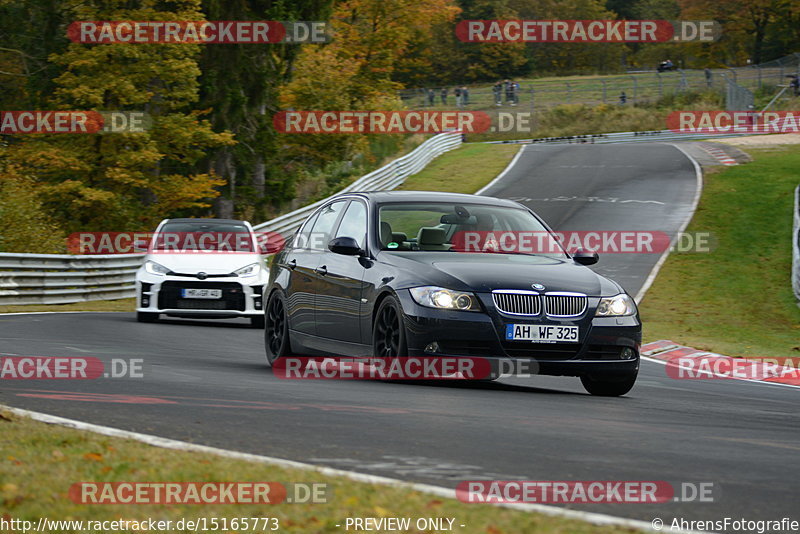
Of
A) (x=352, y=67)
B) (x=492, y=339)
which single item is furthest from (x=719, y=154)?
(x=492, y=339)

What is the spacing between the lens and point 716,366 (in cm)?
1489

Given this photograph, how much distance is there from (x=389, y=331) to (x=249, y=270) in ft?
29.0

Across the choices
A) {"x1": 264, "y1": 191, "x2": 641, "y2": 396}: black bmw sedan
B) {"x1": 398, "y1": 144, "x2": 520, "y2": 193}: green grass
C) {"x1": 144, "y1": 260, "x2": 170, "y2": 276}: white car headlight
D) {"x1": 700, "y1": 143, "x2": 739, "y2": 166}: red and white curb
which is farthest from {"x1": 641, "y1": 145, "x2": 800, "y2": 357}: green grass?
{"x1": 398, "y1": 144, "x2": 520, "y2": 193}: green grass

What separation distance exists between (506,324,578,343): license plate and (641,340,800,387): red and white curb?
13.0 ft

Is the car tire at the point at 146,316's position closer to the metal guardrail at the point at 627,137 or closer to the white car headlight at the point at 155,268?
the white car headlight at the point at 155,268

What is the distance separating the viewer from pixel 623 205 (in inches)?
1446

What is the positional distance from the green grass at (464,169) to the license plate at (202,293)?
76.6 feet

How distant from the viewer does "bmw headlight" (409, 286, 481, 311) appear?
9.31 meters

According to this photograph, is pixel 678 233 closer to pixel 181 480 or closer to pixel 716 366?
pixel 716 366

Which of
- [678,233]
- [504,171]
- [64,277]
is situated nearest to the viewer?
[64,277]

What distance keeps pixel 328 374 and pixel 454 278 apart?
6.93ft

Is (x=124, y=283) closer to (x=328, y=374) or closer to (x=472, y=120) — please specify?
(x=328, y=374)

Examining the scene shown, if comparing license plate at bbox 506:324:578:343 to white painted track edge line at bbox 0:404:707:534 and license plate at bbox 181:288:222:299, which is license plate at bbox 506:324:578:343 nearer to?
white painted track edge line at bbox 0:404:707:534

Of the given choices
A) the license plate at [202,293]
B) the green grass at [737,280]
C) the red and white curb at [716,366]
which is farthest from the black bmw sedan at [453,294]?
the green grass at [737,280]
